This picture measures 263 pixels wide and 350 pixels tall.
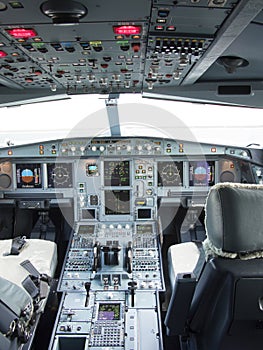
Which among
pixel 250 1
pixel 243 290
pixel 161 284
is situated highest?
pixel 250 1

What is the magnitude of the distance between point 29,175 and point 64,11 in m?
3.26

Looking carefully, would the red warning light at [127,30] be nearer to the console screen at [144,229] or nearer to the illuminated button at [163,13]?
the illuminated button at [163,13]

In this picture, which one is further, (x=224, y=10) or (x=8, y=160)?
(x=8, y=160)

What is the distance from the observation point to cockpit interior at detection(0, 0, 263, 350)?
1.80m

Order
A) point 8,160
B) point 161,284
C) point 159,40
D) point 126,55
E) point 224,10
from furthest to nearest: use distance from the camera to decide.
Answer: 1. point 8,160
2. point 161,284
3. point 126,55
4. point 159,40
5. point 224,10

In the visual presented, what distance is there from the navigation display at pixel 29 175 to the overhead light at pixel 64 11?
3103mm

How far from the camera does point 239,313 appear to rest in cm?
174

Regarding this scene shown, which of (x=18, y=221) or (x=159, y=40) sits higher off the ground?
(x=159, y=40)

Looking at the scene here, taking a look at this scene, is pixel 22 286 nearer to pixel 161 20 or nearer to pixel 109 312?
pixel 109 312

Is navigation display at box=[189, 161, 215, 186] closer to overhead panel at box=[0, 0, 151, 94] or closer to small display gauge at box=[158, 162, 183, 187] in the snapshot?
small display gauge at box=[158, 162, 183, 187]

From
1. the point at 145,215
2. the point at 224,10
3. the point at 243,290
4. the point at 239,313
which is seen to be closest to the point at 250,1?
the point at 224,10

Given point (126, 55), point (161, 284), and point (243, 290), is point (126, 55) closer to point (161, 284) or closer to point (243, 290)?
point (243, 290)

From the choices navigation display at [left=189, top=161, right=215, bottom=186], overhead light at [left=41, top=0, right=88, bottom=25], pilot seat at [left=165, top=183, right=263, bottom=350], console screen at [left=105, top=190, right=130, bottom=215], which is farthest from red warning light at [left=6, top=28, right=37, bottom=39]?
navigation display at [left=189, top=161, right=215, bottom=186]

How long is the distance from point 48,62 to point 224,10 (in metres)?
1.58
